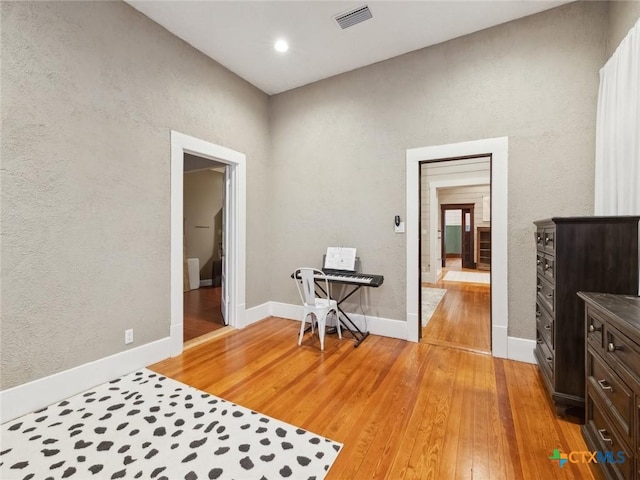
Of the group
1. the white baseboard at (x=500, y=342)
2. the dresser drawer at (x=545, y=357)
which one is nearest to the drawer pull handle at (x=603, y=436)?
the dresser drawer at (x=545, y=357)

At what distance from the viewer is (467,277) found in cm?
761

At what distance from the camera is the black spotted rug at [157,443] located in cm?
149

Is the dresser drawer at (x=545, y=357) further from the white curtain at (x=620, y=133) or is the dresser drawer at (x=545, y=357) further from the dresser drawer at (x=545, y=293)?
the white curtain at (x=620, y=133)

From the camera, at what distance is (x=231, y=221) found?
373 centimetres

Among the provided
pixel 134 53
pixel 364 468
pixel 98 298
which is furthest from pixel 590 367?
pixel 134 53

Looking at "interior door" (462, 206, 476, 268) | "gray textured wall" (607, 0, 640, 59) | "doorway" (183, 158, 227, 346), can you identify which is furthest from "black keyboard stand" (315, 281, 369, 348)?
"interior door" (462, 206, 476, 268)

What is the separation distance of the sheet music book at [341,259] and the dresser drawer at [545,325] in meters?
1.86

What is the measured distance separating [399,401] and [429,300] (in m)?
3.35

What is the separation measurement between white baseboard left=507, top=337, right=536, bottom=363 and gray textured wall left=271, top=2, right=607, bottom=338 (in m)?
0.07

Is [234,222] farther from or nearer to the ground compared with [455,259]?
farther from the ground

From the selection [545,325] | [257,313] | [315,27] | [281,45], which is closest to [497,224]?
[545,325]

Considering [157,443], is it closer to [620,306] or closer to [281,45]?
[620,306]

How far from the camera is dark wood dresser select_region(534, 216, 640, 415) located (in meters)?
1.76

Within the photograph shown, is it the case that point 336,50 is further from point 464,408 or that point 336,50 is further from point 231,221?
point 464,408
